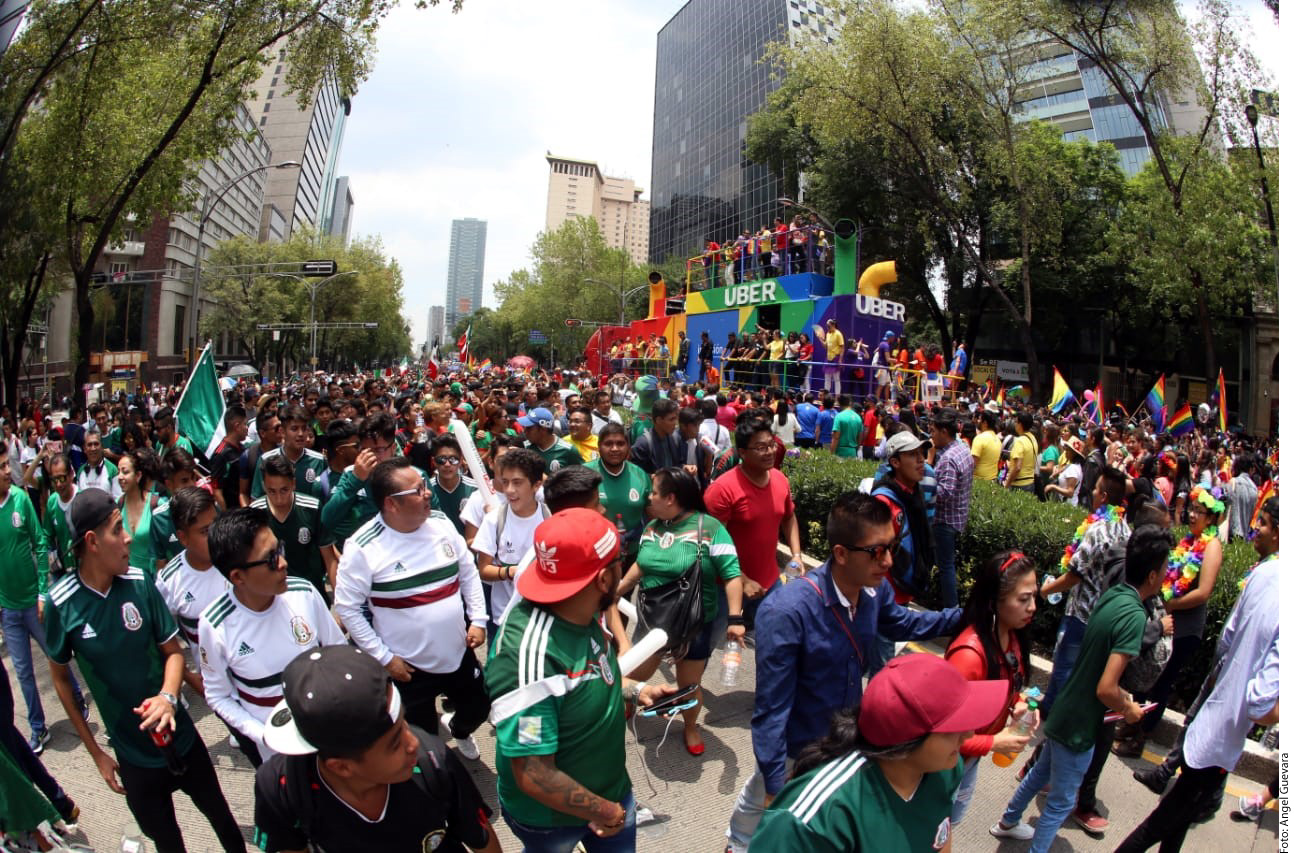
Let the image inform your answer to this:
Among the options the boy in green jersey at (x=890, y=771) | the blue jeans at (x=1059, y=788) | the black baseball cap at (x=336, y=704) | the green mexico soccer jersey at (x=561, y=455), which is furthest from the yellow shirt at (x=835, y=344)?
the black baseball cap at (x=336, y=704)

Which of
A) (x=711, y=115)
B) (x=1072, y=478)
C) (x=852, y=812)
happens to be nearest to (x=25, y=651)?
(x=852, y=812)

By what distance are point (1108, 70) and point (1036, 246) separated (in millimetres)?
7558

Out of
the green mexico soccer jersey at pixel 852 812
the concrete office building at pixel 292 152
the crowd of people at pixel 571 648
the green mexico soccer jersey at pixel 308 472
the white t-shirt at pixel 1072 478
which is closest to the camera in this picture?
the green mexico soccer jersey at pixel 852 812

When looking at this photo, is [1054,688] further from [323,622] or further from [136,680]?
[136,680]

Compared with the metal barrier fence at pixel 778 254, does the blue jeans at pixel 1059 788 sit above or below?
below

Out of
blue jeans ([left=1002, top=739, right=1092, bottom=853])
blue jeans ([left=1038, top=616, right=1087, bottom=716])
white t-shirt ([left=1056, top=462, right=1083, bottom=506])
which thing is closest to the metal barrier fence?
A: white t-shirt ([left=1056, top=462, right=1083, bottom=506])

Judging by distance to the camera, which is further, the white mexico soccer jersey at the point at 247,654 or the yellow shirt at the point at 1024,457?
the yellow shirt at the point at 1024,457

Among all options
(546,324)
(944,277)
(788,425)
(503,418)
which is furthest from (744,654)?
(546,324)

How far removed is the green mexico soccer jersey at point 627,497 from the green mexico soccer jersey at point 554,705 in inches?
109

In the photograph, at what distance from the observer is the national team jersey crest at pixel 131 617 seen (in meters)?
2.98

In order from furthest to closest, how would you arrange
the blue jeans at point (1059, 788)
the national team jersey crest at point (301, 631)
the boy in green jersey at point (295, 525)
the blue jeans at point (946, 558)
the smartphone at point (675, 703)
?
the blue jeans at point (946, 558) → the boy in green jersey at point (295, 525) → the smartphone at point (675, 703) → the blue jeans at point (1059, 788) → the national team jersey crest at point (301, 631)

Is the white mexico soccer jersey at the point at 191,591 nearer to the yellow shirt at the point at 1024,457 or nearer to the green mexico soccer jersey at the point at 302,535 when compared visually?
the green mexico soccer jersey at the point at 302,535

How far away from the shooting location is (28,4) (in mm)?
11531

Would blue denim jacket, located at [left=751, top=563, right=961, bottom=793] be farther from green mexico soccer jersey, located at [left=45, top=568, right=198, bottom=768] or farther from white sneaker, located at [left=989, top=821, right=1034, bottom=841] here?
green mexico soccer jersey, located at [left=45, top=568, right=198, bottom=768]
